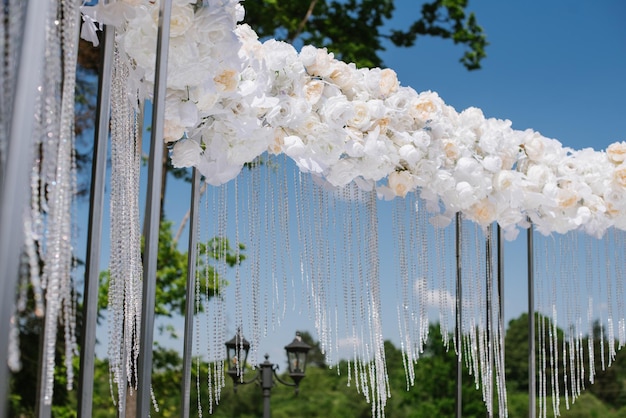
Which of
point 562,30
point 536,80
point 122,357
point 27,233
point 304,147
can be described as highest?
point 562,30

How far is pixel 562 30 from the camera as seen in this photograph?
9.87 m

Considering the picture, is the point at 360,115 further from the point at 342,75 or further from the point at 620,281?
the point at 620,281

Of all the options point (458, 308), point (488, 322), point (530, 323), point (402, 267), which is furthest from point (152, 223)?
point (530, 323)

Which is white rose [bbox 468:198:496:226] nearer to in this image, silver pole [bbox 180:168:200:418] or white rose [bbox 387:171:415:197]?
white rose [bbox 387:171:415:197]

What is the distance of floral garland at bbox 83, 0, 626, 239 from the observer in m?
1.46

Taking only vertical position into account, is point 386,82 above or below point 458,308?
above

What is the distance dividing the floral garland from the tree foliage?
5.01 meters

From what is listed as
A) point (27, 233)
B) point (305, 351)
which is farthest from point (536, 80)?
point (27, 233)

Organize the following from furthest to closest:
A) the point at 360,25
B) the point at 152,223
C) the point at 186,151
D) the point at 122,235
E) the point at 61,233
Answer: the point at 360,25 < the point at 186,151 < the point at 122,235 < the point at 152,223 < the point at 61,233

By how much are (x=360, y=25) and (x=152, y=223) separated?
22.3ft

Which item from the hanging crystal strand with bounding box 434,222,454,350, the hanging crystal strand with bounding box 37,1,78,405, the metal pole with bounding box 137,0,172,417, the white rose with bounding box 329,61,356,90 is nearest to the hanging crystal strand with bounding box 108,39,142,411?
the metal pole with bounding box 137,0,172,417

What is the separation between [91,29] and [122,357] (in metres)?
0.62

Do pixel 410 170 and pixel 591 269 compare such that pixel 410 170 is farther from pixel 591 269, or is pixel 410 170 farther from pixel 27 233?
pixel 27 233

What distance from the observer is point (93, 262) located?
1.12m
